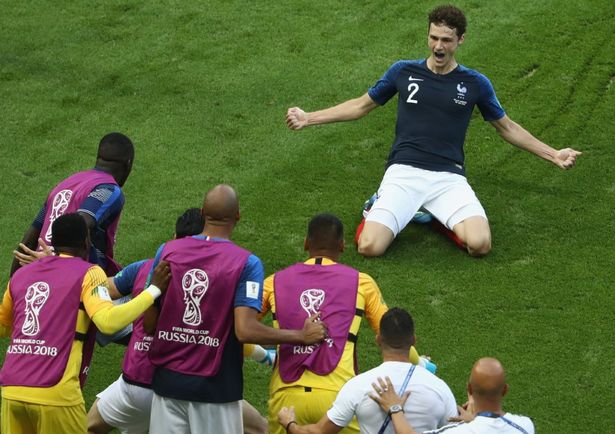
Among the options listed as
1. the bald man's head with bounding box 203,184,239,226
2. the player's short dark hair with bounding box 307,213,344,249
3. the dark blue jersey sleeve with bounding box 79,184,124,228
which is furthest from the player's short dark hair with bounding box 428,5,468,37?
the bald man's head with bounding box 203,184,239,226

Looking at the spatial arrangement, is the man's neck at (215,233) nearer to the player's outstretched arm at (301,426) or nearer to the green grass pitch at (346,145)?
the player's outstretched arm at (301,426)

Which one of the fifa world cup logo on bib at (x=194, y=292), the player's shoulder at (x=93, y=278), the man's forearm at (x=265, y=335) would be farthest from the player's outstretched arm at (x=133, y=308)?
the man's forearm at (x=265, y=335)

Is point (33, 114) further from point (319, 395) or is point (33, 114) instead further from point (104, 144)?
point (319, 395)

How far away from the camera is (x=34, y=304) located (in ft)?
22.1

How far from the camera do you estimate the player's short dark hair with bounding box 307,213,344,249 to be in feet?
22.6

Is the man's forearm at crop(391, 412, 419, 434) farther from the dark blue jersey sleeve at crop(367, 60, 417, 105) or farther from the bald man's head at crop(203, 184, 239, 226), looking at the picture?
the dark blue jersey sleeve at crop(367, 60, 417, 105)

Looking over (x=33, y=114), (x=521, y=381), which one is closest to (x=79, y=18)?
(x=33, y=114)

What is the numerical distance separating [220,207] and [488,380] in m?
1.91

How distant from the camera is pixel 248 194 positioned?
1102 cm

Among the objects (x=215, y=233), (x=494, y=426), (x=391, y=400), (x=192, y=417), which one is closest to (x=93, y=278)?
(x=215, y=233)

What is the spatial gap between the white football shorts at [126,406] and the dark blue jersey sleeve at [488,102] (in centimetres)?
450

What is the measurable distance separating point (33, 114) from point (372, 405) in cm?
769

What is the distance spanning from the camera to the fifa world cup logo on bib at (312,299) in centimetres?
671

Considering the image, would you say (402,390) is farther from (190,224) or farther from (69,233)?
(69,233)
